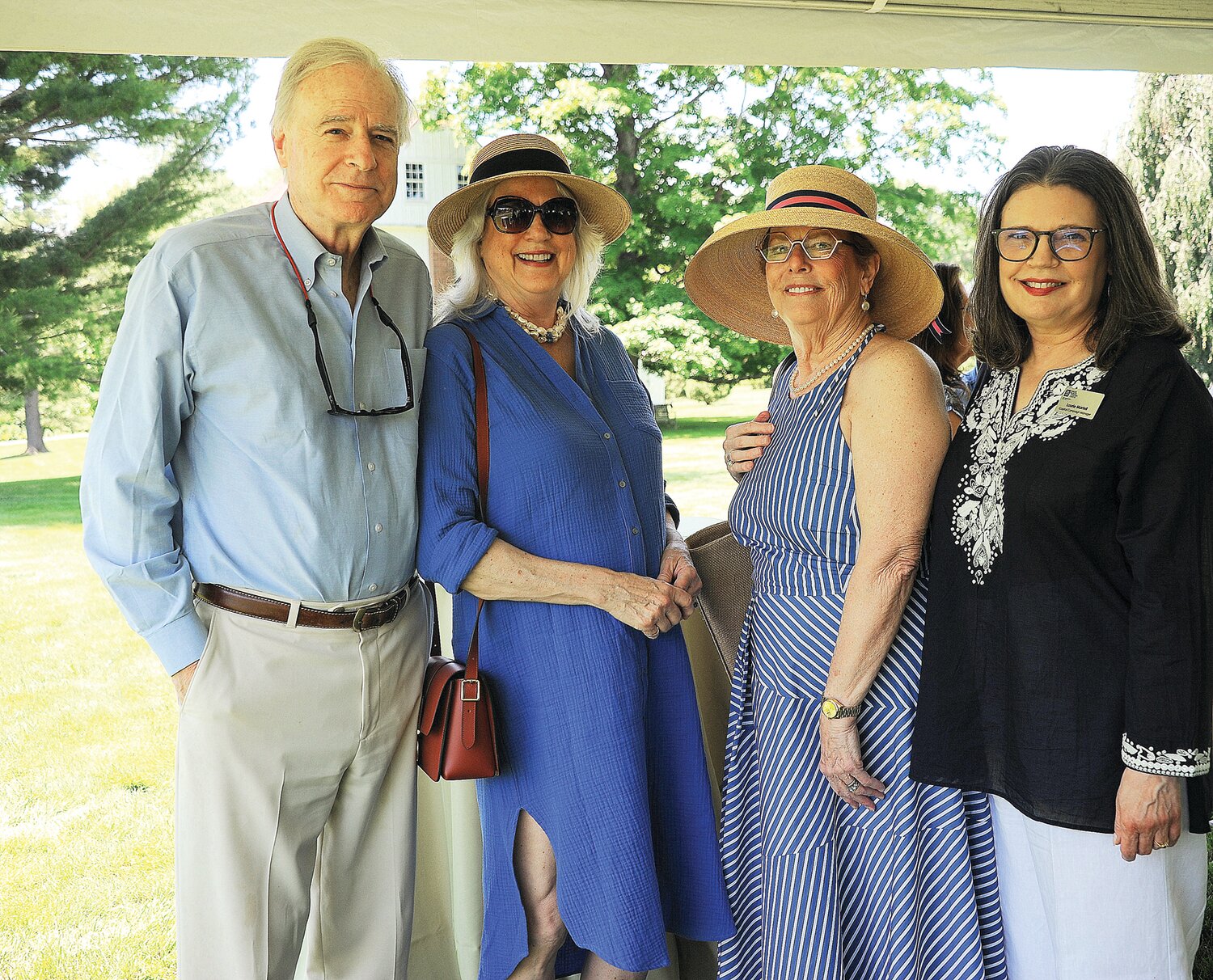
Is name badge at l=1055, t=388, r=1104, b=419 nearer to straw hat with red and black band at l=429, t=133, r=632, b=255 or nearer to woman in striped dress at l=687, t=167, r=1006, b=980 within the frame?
woman in striped dress at l=687, t=167, r=1006, b=980

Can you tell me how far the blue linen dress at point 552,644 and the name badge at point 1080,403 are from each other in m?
0.79

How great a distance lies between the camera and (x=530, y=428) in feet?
6.32

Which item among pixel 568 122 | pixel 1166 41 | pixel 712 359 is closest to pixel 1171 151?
pixel 712 359

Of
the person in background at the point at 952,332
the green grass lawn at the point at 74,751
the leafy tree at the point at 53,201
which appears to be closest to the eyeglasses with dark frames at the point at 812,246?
the person in background at the point at 952,332

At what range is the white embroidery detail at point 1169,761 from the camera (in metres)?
1.48

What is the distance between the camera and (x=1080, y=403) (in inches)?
62.2

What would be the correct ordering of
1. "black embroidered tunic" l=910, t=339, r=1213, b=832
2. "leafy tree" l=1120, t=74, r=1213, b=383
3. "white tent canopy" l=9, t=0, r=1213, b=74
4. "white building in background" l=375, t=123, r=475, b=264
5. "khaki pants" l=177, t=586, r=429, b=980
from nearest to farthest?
"black embroidered tunic" l=910, t=339, r=1213, b=832
"khaki pants" l=177, t=586, r=429, b=980
"white tent canopy" l=9, t=0, r=1213, b=74
"leafy tree" l=1120, t=74, r=1213, b=383
"white building in background" l=375, t=123, r=475, b=264

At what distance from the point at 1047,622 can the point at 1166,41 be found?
2.12 m

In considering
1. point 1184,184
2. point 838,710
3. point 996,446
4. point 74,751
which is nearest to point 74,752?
point 74,751

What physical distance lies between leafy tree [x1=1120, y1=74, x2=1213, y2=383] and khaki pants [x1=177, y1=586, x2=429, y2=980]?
12065 millimetres

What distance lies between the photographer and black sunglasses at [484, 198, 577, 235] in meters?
2.03

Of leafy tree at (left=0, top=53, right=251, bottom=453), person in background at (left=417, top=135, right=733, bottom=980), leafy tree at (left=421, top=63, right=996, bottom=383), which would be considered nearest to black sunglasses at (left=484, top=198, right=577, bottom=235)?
person in background at (left=417, top=135, right=733, bottom=980)

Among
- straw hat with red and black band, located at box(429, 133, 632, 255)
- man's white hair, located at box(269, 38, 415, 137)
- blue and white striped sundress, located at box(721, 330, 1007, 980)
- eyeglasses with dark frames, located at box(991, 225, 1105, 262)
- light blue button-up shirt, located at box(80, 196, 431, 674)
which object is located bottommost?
blue and white striped sundress, located at box(721, 330, 1007, 980)

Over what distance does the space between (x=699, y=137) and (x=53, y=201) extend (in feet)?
24.9
